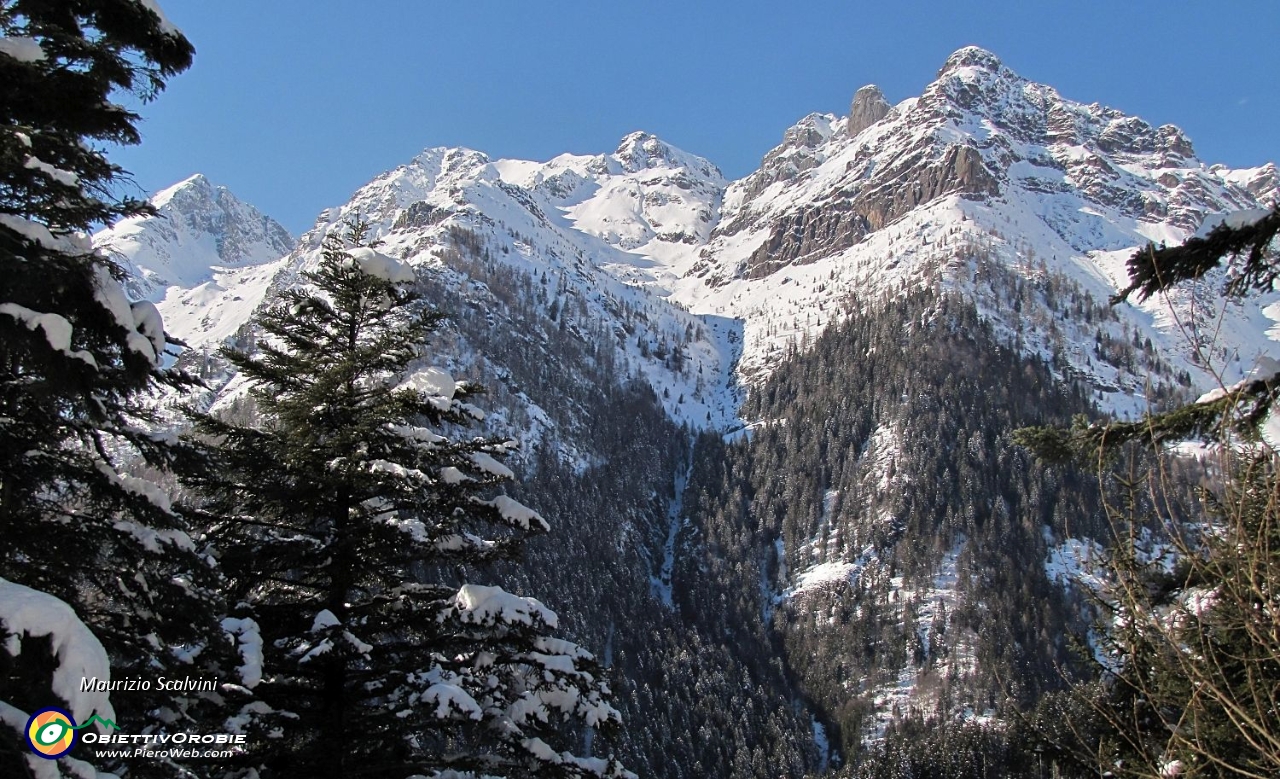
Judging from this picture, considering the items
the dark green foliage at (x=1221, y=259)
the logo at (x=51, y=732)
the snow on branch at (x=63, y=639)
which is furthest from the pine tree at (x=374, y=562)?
the dark green foliage at (x=1221, y=259)

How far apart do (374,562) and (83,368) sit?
458 centimetres

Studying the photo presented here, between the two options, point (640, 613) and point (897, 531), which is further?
point (897, 531)

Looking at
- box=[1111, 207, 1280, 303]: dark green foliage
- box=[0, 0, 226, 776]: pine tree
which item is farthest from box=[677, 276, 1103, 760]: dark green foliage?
box=[0, 0, 226, 776]: pine tree

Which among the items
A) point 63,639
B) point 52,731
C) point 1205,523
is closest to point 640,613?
point 1205,523

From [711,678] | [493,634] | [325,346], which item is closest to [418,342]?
[325,346]

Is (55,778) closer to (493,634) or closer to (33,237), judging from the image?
(33,237)

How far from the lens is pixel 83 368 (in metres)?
4.82

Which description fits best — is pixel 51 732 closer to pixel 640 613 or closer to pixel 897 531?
pixel 640 613

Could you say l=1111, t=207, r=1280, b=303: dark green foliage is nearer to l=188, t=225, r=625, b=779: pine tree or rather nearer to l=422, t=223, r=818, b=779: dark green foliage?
→ l=188, t=225, r=625, b=779: pine tree

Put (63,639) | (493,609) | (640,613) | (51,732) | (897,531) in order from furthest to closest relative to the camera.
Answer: (897,531), (640,613), (493,609), (51,732), (63,639)

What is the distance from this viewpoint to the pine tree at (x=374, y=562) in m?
7.94

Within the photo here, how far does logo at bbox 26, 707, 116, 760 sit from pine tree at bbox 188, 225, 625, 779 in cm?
329

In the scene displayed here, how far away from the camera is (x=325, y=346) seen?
31.8 feet

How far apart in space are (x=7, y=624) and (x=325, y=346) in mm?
6308
